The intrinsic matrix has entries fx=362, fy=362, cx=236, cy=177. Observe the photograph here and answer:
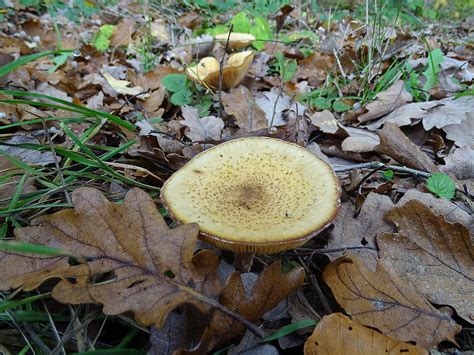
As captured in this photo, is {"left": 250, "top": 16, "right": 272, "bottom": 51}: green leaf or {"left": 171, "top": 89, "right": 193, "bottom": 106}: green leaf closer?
{"left": 171, "top": 89, "right": 193, "bottom": 106}: green leaf

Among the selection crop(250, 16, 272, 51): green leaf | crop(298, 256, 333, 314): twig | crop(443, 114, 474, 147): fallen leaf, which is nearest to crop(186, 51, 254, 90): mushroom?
crop(250, 16, 272, 51): green leaf

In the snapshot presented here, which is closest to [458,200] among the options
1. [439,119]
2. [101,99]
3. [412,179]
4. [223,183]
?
[412,179]

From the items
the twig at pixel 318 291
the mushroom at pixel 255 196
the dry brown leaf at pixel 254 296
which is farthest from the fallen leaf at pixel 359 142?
the dry brown leaf at pixel 254 296

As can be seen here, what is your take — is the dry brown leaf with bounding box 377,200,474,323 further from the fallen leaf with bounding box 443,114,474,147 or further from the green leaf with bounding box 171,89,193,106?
the green leaf with bounding box 171,89,193,106

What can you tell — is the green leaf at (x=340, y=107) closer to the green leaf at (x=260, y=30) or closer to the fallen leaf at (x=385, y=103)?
the fallen leaf at (x=385, y=103)

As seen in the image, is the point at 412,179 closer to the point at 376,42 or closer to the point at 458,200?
the point at 458,200

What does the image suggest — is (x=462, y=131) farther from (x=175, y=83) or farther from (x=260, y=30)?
(x=260, y=30)

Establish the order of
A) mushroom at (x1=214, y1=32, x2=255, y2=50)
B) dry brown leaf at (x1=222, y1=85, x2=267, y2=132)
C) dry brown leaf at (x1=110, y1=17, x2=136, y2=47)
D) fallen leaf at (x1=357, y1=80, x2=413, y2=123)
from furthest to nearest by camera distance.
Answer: dry brown leaf at (x1=110, y1=17, x2=136, y2=47), mushroom at (x1=214, y1=32, x2=255, y2=50), fallen leaf at (x1=357, y1=80, x2=413, y2=123), dry brown leaf at (x1=222, y1=85, x2=267, y2=132)

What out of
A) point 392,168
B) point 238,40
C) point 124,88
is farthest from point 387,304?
point 238,40
